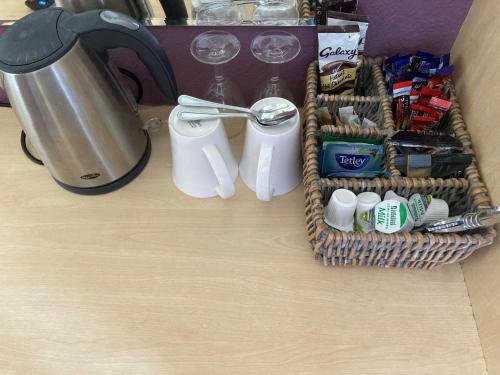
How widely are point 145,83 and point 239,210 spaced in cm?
33

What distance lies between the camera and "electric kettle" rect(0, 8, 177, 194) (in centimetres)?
48

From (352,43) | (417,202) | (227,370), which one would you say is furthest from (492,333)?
(352,43)

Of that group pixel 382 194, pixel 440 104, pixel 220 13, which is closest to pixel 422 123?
pixel 440 104

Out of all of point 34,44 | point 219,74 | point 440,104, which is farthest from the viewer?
point 219,74

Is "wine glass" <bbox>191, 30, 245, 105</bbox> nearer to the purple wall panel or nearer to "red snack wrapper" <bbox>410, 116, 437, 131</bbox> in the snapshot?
the purple wall panel

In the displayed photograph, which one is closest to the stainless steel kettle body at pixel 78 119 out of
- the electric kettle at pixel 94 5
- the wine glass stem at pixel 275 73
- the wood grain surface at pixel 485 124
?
the electric kettle at pixel 94 5

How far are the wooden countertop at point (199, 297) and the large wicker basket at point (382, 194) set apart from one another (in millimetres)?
46

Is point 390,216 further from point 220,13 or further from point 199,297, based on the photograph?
point 220,13

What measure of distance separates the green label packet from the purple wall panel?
0.32 meters

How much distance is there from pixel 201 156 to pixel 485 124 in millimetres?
409

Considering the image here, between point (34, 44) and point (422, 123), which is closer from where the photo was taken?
point (34, 44)

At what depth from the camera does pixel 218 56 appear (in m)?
0.62

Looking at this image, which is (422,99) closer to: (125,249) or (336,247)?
(336,247)

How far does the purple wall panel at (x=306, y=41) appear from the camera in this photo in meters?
0.62
